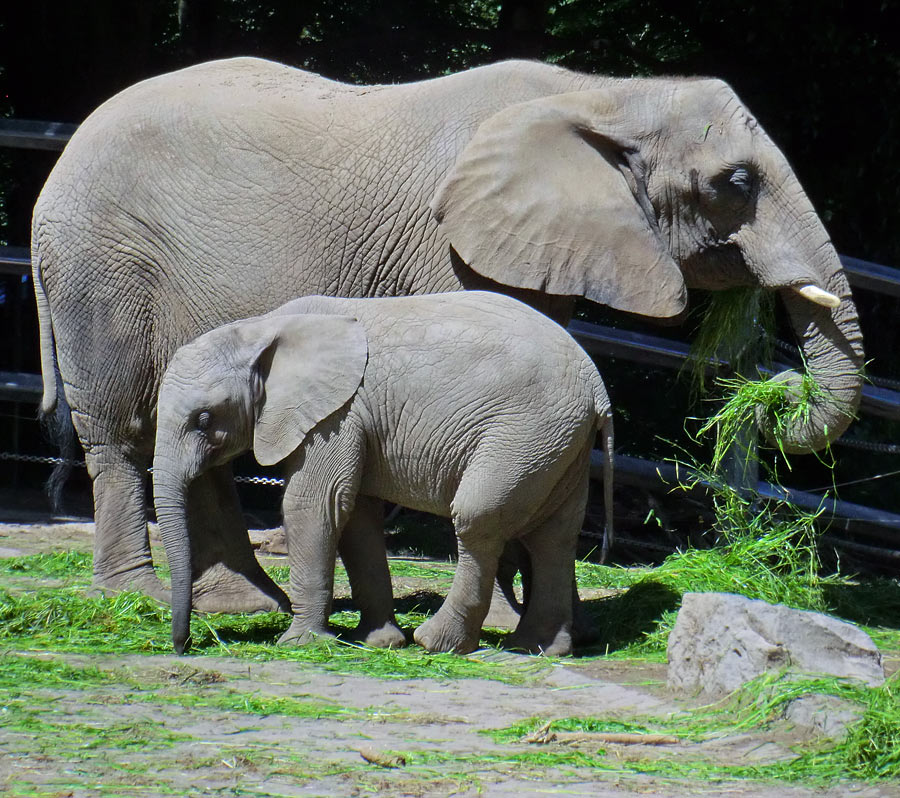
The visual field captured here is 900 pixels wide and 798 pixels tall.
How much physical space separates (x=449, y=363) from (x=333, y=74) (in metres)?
5.58

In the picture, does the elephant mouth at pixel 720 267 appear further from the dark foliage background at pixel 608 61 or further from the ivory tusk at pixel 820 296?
the dark foliage background at pixel 608 61

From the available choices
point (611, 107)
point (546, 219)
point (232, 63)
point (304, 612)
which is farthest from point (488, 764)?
point (232, 63)

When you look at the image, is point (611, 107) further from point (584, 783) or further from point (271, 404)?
point (584, 783)

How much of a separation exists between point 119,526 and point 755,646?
9.80 feet

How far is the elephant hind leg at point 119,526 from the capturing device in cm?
622

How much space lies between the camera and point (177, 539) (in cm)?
Answer: 504

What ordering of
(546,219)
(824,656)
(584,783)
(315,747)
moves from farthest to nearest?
(546,219)
(824,656)
(315,747)
(584,783)

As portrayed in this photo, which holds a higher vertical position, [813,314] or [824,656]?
[813,314]

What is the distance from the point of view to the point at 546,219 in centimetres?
573

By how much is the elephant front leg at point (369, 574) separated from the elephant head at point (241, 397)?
440mm

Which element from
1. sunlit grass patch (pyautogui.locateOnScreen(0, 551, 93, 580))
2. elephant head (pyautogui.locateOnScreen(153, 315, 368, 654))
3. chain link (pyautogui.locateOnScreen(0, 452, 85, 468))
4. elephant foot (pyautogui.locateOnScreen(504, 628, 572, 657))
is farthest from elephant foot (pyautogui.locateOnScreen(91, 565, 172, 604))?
chain link (pyautogui.locateOnScreen(0, 452, 85, 468))

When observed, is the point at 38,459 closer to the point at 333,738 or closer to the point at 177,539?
the point at 177,539

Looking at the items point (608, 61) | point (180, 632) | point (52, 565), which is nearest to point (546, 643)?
point (180, 632)

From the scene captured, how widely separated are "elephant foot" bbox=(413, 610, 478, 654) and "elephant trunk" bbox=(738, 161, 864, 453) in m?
1.50
